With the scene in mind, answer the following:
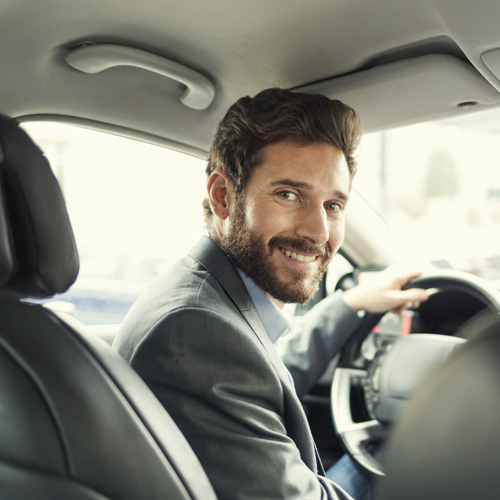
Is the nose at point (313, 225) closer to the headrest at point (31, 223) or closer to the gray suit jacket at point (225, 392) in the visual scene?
the gray suit jacket at point (225, 392)

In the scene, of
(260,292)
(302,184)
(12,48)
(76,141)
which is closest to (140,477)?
(260,292)

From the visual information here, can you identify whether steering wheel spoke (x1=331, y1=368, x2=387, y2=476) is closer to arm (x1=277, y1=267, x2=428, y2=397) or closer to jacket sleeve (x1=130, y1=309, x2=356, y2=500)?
arm (x1=277, y1=267, x2=428, y2=397)

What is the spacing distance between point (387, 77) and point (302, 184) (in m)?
0.37

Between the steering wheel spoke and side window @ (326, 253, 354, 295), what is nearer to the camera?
the steering wheel spoke

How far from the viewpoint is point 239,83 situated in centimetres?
180

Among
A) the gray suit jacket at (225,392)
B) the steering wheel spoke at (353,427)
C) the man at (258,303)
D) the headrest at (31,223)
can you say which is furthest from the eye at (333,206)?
the headrest at (31,223)

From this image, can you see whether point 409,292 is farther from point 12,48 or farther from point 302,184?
point 12,48

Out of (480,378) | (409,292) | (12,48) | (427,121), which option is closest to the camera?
(480,378)

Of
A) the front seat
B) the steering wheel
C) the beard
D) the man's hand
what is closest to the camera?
the front seat

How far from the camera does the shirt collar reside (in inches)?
64.3

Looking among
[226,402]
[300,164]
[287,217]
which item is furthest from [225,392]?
[300,164]

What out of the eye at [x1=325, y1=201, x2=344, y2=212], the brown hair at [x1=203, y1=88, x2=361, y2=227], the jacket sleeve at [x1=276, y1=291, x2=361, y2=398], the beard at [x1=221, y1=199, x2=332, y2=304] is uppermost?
the brown hair at [x1=203, y1=88, x2=361, y2=227]

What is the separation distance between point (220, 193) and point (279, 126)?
27 centimetres

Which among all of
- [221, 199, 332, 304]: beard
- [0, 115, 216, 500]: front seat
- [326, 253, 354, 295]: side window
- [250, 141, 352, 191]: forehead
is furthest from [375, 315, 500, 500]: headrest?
[326, 253, 354, 295]: side window
